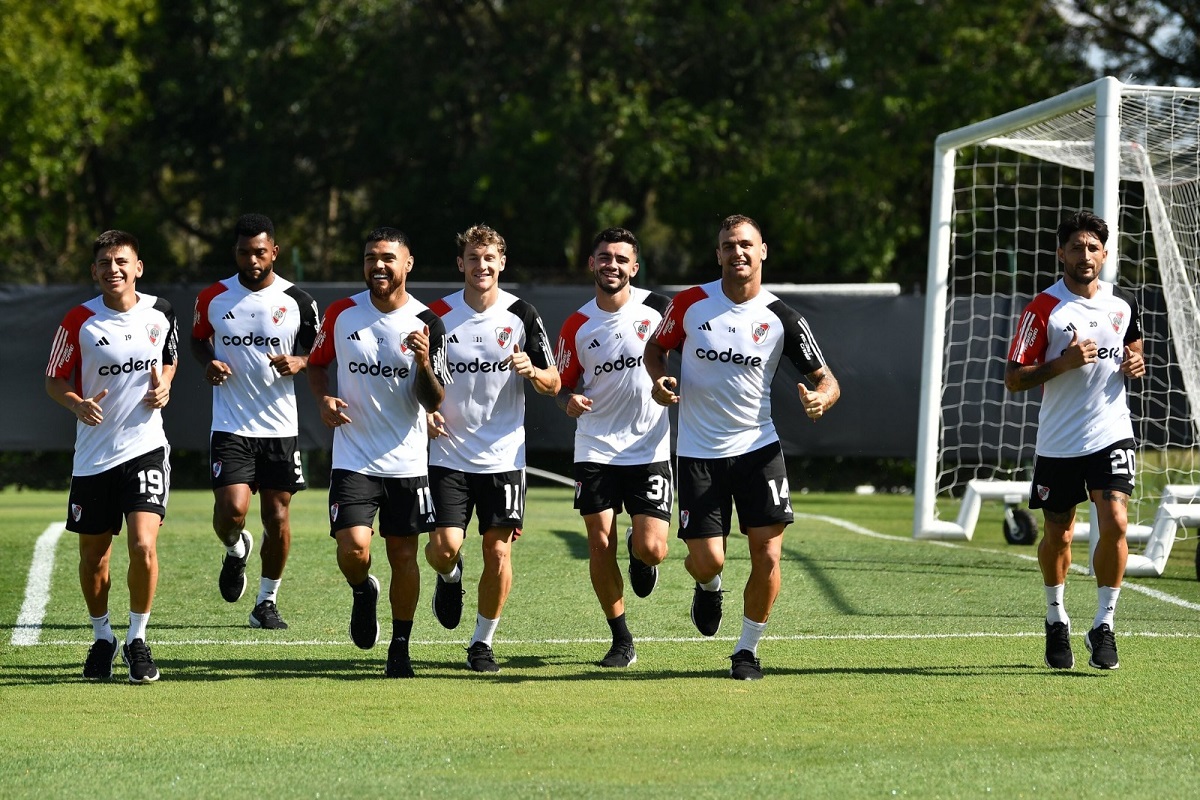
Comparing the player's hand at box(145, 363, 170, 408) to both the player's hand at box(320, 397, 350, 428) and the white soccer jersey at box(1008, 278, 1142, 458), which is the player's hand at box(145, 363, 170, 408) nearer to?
the player's hand at box(320, 397, 350, 428)

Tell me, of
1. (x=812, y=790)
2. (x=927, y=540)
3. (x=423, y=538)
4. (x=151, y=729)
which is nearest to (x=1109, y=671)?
(x=812, y=790)

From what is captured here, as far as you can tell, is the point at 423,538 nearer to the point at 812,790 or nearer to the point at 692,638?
the point at 692,638

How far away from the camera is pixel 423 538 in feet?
43.0

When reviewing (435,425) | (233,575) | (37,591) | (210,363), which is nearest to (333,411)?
(435,425)

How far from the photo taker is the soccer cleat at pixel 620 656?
7.32 m

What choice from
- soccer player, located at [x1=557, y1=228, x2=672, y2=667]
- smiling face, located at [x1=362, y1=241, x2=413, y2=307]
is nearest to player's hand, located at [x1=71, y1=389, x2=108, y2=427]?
smiling face, located at [x1=362, y1=241, x2=413, y2=307]

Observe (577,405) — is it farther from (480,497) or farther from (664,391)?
(480,497)

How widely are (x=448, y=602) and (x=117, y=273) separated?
2190 mm

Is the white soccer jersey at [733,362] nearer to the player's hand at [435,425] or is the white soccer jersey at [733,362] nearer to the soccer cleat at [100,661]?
the player's hand at [435,425]

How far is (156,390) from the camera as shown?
7027mm

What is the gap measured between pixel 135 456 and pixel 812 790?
3604 millimetres

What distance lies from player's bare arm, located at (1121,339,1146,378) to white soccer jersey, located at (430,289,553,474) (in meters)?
2.64

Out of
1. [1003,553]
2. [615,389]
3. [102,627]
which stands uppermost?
[615,389]

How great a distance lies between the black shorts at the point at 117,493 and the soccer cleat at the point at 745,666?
8.71 feet
